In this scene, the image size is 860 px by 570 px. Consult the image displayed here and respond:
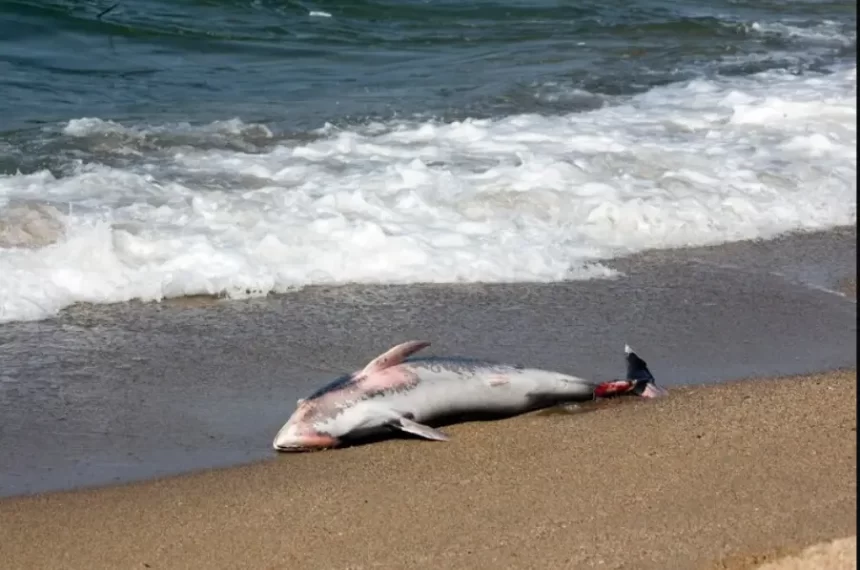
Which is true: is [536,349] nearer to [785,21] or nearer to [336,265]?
[336,265]

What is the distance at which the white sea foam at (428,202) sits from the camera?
6.75m

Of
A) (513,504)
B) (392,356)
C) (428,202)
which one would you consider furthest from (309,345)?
(428,202)

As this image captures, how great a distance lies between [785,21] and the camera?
16.8 meters

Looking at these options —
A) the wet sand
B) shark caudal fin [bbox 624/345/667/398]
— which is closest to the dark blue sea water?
the wet sand

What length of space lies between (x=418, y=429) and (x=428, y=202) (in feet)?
10.8

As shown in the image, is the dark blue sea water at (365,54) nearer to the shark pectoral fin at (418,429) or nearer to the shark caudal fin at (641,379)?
the shark caudal fin at (641,379)

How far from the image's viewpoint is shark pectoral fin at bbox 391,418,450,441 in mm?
4715

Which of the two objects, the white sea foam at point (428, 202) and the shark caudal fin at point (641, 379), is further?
the white sea foam at point (428, 202)

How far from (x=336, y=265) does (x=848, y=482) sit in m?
3.22

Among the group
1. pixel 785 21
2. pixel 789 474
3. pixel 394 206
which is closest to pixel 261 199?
pixel 394 206

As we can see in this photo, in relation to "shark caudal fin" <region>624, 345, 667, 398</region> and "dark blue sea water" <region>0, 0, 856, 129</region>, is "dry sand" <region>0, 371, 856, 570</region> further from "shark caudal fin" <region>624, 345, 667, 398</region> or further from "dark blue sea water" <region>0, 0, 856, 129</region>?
"dark blue sea water" <region>0, 0, 856, 129</region>

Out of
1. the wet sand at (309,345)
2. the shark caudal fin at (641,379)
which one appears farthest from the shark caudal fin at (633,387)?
the wet sand at (309,345)

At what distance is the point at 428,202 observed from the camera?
7.88 m

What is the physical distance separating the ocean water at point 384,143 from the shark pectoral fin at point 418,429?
6.33 ft
